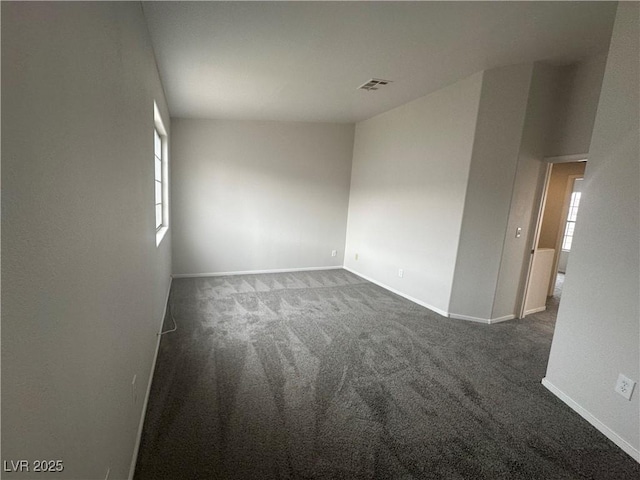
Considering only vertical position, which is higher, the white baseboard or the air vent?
the air vent

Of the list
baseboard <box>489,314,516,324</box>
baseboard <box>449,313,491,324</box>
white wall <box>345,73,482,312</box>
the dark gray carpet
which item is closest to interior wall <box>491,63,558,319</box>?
baseboard <box>489,314,516,324</box>

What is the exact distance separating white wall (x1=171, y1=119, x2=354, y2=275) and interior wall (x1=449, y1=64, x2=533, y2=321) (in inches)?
105

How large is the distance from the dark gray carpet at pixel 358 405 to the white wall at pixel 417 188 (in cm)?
87

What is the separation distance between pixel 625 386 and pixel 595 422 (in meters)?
0.37

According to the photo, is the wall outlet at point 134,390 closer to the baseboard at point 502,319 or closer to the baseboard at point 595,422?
the baseboard at point 595,422

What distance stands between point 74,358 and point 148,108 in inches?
79.8

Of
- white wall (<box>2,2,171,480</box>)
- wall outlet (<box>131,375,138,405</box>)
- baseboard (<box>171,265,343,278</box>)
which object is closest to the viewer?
white wall (<box>2,2,171,480</box>)

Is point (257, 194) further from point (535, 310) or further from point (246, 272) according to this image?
point (535, 310)

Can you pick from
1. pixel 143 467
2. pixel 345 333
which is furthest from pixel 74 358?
pixel 345 333

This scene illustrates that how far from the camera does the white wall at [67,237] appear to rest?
1.85ft

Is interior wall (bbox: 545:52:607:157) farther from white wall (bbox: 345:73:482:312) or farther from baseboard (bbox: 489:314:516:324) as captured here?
baseboard (bbox: 489:314:516:324)

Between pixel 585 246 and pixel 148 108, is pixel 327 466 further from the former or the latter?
pixel 148 108

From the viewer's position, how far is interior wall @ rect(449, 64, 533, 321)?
124 inches

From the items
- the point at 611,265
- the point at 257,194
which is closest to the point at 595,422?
the point at 611,265
